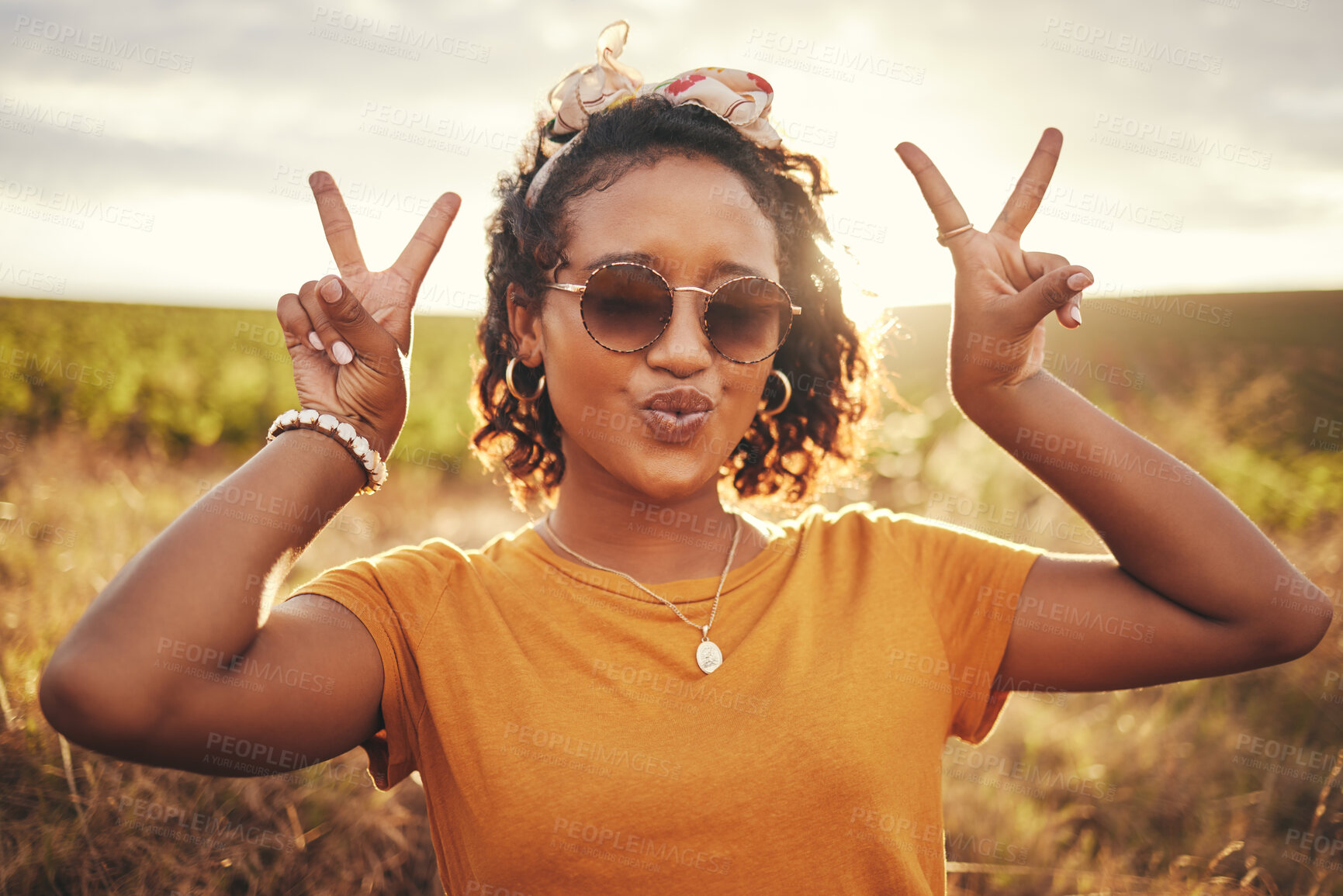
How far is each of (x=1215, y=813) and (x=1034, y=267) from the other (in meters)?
3.12

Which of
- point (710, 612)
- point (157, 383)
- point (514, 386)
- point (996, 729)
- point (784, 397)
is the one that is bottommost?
point (996, 729)

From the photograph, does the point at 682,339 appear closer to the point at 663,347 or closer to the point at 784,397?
the point at 663,347

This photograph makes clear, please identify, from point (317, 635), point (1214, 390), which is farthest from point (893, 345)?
point (1214, 390)

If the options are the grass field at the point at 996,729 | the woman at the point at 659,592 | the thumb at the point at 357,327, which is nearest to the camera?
the woman at the point at 659,592

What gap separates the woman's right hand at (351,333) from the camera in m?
1.90

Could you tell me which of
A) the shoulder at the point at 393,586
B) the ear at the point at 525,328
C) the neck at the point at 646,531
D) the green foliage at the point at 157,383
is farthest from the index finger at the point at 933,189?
the green foliage at the point at 157,383

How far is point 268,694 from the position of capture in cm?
165

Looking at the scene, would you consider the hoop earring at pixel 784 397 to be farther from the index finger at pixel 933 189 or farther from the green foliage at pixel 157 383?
the green foliage at pixel 157 383

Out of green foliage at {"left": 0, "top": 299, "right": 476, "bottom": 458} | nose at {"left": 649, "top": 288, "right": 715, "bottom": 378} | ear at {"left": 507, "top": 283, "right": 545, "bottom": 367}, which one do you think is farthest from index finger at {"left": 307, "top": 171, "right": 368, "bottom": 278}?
green foliage at {"left": 0, "top": 299, "right": 476, "bottom": 458}

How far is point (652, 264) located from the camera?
2102 mm

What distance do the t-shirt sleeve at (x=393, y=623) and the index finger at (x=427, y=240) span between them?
0.73 metres

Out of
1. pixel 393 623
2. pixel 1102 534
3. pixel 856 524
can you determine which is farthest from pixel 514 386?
pixel 1102 534

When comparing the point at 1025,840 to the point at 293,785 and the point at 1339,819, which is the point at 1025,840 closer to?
the point at 1339,819

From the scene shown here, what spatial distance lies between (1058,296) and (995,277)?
0.66ft
